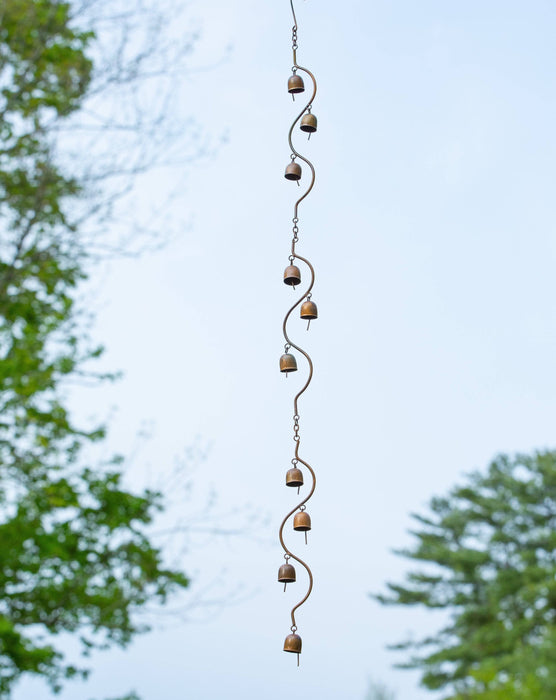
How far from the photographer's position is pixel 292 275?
1509 millimetres

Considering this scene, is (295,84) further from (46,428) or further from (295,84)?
(46,428)

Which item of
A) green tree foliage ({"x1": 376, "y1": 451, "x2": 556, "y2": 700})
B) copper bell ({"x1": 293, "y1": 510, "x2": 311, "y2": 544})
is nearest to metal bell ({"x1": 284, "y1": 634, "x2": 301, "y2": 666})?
copper bell ({"x1": 293, "y1": 510, "x2": 311, "y2": 544})

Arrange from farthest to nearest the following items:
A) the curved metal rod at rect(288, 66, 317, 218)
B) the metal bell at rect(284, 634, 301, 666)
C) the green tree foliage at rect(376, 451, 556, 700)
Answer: the green tree foliage at rect(376, 451, 556, 700) → the curved metal rod at rect(288, 66, 317, 218) → the metal bell at rect(284, 634, 301, 666)

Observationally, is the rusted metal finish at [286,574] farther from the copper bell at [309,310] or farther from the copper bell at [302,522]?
the copper bell at [309,310]

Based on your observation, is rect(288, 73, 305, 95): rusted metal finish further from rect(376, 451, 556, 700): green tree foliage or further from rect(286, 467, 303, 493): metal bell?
rect(376, 451, 556, 700): green tree foliage

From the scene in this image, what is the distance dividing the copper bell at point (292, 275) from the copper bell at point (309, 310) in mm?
41

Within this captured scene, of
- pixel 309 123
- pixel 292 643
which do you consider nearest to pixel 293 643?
pixel 292 643

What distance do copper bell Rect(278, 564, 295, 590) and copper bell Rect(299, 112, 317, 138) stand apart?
773 millimetres

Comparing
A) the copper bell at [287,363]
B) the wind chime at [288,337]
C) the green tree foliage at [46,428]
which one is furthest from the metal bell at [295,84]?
the green tree foliage at [46,428]

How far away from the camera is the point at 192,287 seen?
196 inches

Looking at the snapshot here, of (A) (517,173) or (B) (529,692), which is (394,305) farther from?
(B) (529,692)

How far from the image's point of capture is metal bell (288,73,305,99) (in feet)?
5.08

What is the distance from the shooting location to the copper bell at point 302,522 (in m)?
1.43

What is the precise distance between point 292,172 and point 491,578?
499 inches
